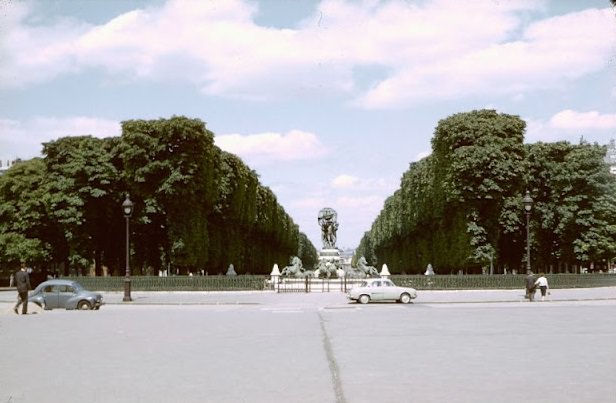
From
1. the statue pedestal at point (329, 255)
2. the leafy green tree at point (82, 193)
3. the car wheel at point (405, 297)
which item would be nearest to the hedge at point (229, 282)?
the leafy green tree at point (82, 193)

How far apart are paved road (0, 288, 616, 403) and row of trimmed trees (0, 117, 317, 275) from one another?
106 feet

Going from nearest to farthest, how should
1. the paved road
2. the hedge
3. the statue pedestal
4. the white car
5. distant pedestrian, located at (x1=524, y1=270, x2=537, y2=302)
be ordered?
the paved road
the white car
distant pedestrian, located at (x1=524, y1=270, x2=537, y2=302)
the hedge
the statue pedestal

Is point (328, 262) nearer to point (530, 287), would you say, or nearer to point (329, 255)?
point (329, 255)

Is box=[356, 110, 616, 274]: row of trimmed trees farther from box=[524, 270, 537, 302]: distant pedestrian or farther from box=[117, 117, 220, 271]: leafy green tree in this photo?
box=[117, 117, 220, 271]: leafy green tree

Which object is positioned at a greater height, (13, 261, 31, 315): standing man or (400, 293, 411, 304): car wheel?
(13, 261, 31, 315): standing man

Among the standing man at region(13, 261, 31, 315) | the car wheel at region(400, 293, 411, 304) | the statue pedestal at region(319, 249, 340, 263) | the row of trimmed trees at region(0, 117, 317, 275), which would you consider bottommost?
the car wheel at region(400, 293, 411, 304)

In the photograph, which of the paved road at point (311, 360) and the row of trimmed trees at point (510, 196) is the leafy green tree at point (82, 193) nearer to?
the row of trimmed trees at point (510, 196)

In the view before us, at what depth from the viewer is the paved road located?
11.1 m

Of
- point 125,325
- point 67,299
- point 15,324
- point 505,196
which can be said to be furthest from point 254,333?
point 505,196

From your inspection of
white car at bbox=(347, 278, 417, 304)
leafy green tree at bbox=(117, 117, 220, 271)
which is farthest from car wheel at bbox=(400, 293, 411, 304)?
leafy green tree at bbox=(117, 117, 220, 271)

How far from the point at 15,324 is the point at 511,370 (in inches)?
713

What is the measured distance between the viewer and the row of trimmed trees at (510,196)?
59594 millimetres

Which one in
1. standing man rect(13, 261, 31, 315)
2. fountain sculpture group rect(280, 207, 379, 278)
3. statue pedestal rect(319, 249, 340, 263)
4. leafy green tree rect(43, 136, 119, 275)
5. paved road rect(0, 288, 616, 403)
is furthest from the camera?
statue pedestal rect(319, 249, 340, 263)

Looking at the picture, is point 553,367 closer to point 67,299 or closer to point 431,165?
point 67,299
